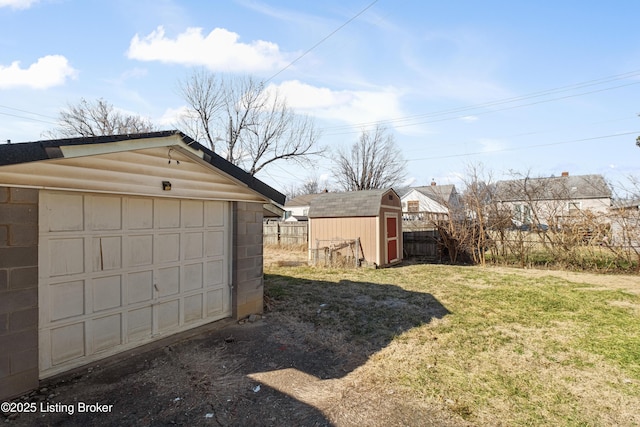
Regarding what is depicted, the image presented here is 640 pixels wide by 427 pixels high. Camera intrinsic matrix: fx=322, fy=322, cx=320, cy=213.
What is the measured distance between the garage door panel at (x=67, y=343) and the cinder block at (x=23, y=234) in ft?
3.25

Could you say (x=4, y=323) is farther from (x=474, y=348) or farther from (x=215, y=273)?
(x=474, y=348)

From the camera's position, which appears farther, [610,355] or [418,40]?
[418,40]

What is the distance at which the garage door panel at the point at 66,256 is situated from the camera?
3447mm

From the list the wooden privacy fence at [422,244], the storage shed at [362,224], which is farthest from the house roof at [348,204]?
the wooden privacy fence at [422,244]

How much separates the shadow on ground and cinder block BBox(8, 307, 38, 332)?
26.3 inches

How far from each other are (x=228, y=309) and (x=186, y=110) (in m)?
20.2

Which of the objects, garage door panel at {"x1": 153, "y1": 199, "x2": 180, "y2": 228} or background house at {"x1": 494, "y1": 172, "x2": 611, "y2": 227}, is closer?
garage door panel at {"x1": 153, "y1": 199, "x2": 180, "y2": 228}

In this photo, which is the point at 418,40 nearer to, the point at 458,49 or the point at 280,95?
the point at 458,49

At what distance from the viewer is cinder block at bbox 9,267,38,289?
10.1 ft

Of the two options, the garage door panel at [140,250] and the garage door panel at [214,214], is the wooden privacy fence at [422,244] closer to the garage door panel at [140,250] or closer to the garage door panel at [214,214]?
the garage door panel at [214,214]

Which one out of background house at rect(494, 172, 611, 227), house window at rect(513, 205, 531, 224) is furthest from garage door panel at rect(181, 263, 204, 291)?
house window at rect(513, 205, 531, 224)

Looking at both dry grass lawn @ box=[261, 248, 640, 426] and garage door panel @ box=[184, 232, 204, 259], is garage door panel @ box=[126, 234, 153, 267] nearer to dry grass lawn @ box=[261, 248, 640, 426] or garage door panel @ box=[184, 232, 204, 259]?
garage door panel @ box=[184, 232, 204, 259]

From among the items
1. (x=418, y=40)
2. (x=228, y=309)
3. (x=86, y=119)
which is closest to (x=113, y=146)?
(x=228, y=309)

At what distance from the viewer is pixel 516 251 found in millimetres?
11641
